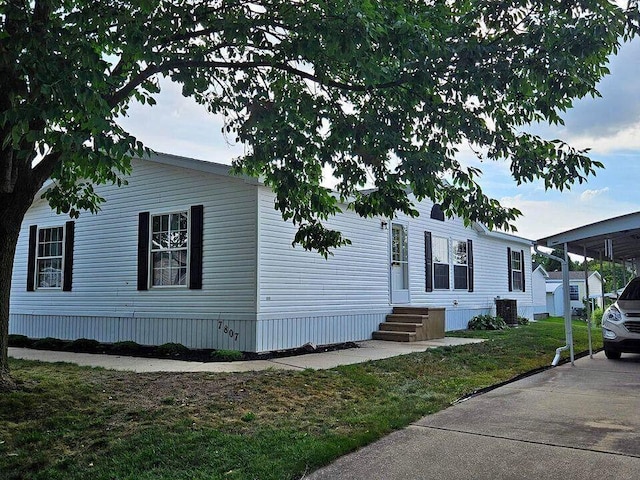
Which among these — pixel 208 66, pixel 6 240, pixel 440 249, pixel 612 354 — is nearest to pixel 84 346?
pixel 6 240

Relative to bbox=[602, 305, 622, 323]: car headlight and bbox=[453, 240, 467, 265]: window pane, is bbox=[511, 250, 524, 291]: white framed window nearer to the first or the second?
bbox=[453, 240, 467, 265]: window pane

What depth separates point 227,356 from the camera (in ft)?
30.7

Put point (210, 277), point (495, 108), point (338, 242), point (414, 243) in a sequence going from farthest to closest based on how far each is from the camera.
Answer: point (414, 243), point (210, 277), point (338, 242), point (495, 108)

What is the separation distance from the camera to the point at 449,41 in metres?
5.48

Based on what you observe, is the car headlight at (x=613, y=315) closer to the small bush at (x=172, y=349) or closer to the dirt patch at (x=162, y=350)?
the dirt patch at (x=162, y=350)

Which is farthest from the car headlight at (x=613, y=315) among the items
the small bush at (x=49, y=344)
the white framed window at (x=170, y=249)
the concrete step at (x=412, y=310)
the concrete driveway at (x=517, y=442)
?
the small bush at (x=49, y=344)

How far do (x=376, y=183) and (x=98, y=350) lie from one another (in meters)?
7.20

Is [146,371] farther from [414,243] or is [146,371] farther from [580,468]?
[414,243]

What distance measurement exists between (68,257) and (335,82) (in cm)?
920

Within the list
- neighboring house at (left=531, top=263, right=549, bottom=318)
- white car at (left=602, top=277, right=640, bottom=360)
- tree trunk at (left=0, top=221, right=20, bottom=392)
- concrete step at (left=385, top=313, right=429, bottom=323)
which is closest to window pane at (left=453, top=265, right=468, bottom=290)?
concrete step at (left=385, top=313, right=429, bottom=323)

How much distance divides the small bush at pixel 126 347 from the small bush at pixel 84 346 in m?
0.51

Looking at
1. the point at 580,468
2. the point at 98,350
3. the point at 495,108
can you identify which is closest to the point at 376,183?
the point at 495,108

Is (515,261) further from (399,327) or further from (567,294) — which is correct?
(567,294)

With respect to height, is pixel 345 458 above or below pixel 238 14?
below
